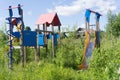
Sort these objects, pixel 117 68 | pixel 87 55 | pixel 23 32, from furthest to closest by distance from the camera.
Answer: pixel 87 55, pixel 23 32, pixel 117 68

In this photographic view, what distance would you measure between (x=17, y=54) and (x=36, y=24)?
8.87 ft

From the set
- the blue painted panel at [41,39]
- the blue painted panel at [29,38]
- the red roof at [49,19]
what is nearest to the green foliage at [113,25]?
the red roof at [49,19]

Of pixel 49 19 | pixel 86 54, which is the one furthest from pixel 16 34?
pixel 49 19

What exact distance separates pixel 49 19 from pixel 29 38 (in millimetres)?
3993

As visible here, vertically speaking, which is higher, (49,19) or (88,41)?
(49,19)

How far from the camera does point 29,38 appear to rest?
445 inches

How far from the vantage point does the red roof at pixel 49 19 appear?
14977mm

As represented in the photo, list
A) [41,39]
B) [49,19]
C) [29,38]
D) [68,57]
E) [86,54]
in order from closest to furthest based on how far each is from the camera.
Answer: [29,38] → [68,57] → [86,54] → [41,39] → [49,19]

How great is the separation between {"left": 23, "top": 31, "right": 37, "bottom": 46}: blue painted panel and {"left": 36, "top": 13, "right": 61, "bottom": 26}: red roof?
3.57m

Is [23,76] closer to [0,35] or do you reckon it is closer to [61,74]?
[61,74]

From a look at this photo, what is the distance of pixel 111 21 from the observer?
1320 inches

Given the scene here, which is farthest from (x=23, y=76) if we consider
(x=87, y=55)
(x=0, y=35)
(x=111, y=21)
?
(x=111, y=21)

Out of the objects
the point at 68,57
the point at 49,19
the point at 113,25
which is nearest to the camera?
the point at 68,57

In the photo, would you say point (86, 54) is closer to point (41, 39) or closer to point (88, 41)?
point (88, 41)
